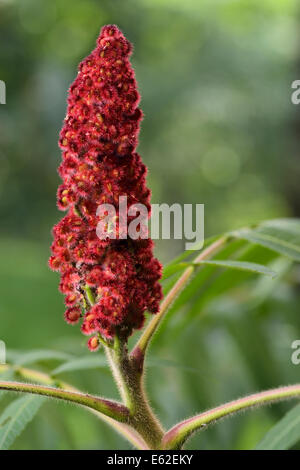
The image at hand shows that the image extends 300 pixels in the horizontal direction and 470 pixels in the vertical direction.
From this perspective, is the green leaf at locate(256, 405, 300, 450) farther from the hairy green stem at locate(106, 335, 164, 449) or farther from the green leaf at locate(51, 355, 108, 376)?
the green leaf at locate(51, 355, 108, 376)

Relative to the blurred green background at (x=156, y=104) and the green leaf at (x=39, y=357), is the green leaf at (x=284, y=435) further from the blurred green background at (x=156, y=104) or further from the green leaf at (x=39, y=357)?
the blurred green background at (x=156, y=104)

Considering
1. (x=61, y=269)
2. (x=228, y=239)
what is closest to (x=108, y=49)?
(x=61, y=269)

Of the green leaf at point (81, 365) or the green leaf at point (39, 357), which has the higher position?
the green leaf at point (81, 365)

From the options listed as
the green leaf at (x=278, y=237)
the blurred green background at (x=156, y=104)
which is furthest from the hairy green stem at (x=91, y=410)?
the blurred green background at (x=156, y=104)

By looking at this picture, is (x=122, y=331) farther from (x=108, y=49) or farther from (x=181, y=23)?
(x=181, y=23)

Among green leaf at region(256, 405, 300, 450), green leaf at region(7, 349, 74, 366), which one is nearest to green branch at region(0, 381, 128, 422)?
green leaf at region(256, 405, 300, 450)

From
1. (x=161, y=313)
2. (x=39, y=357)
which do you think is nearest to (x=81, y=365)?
(x=39, y=357)

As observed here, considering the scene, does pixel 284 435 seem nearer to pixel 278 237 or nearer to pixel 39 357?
pixel 278 237
